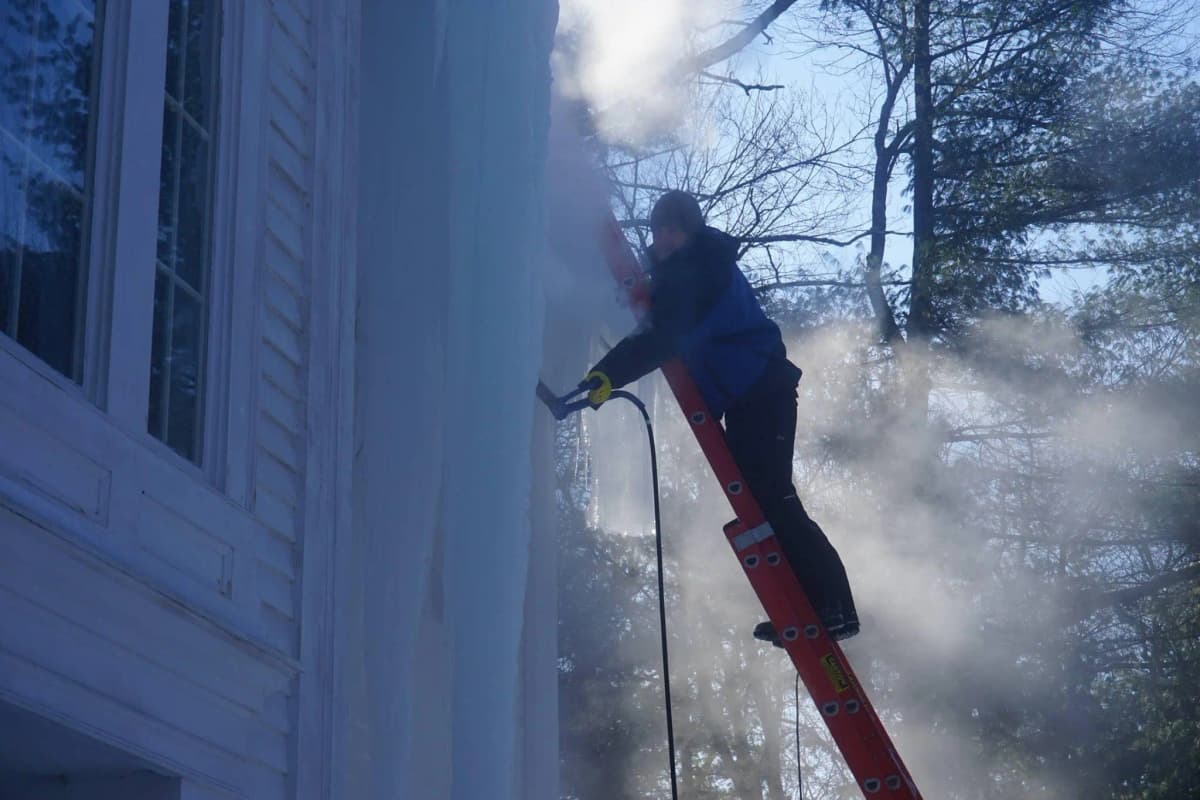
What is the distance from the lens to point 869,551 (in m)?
10.2

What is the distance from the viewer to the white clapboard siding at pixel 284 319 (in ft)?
11.7

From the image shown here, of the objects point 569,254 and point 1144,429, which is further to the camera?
point 1144,429

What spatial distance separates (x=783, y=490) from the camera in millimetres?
4484

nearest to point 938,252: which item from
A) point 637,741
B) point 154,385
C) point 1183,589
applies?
point 1183,589

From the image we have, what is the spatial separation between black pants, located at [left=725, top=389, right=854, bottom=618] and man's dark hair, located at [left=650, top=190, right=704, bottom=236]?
0.67 m

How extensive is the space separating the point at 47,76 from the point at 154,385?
71 cm

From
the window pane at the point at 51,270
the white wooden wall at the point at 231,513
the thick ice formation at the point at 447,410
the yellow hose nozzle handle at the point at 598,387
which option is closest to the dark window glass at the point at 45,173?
the window pane at the point at 51,270

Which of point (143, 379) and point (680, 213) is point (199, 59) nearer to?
point (143, 379)

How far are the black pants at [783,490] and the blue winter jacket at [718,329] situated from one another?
2.4 inches

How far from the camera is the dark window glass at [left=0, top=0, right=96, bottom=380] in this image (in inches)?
105

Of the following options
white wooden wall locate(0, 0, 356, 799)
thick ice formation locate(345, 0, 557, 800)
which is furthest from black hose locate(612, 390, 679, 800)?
white wooden wall locate(0, 0, 356, 799)

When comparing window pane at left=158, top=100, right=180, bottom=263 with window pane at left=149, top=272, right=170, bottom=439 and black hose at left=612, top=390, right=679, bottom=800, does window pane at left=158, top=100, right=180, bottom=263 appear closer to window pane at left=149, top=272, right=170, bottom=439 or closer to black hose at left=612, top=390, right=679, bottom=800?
window pane at left=149, top=272, right=170, bottom=439

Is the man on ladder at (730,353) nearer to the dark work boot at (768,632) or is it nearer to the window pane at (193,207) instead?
the dark work boot at (768,632)

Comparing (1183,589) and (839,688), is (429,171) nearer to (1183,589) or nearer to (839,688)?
Answer: (839,688)
